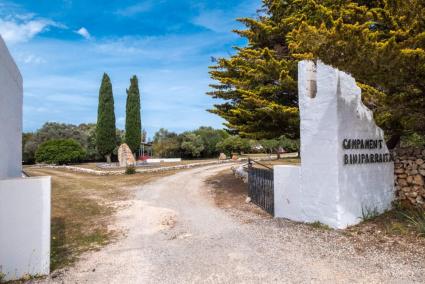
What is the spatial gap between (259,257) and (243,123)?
7.95 meters

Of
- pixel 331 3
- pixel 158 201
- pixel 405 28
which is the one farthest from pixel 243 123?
pixel 405 28

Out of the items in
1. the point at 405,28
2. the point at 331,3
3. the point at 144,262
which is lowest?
the point at 144,262

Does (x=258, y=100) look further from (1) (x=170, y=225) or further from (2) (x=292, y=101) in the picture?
(1) (x=170, y=225)

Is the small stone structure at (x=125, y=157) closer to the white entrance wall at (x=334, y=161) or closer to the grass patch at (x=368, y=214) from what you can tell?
the white entrance wall at (x=334, y=161)

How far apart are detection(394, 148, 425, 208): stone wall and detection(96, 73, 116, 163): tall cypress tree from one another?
34364mm

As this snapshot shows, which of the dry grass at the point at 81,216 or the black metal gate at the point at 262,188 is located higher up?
the black metal gate at the point at 262,188

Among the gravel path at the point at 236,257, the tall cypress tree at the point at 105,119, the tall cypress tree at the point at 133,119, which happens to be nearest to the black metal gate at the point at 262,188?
the gravel path at the point at 236,257

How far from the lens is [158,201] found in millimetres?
12883

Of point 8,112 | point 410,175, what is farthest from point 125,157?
point 410,175

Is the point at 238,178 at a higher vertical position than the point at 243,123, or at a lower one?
lower

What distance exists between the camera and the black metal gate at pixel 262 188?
1021 cm

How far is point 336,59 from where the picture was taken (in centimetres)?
668

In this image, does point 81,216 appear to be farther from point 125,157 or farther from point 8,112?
point 125,157

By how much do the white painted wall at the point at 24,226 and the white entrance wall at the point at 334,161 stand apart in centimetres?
627
